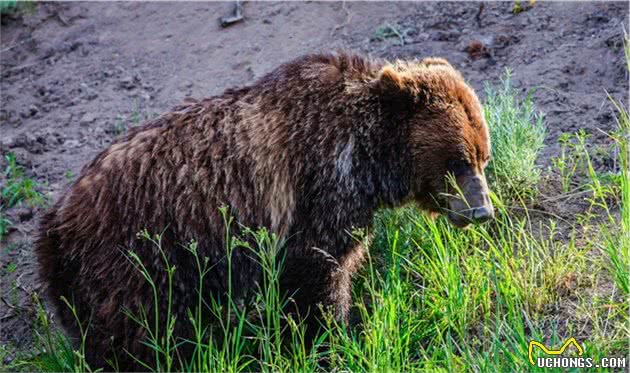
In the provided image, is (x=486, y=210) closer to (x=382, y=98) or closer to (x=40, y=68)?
(x=382, y=98)

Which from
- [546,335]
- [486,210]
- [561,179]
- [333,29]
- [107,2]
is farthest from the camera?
[107,2]

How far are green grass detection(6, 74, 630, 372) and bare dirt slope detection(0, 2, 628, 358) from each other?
97 cm

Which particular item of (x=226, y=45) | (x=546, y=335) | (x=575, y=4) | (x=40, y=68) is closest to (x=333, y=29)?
(x=226, y=45)

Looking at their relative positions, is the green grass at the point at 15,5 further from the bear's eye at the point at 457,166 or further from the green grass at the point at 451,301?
the bear's eye at the point at 457,166

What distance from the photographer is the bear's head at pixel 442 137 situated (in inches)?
195

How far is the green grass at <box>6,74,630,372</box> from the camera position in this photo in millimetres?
4285

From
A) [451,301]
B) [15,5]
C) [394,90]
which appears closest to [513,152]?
[394,90]

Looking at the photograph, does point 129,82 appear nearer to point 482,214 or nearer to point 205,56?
point 205,56

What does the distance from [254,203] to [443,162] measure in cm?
102

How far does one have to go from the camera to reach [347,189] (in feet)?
16.0

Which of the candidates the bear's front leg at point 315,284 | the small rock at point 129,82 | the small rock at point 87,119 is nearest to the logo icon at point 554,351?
the bear's front leg at point 315,284

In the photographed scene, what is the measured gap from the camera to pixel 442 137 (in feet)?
16.3

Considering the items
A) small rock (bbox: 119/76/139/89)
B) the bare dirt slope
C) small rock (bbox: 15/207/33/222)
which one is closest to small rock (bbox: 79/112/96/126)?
the bare dirt slope

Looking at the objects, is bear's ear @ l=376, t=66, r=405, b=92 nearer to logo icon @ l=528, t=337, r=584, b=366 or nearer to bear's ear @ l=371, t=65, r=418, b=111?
Result: bear's ear @ l=371, t=65, r=418, b=111
